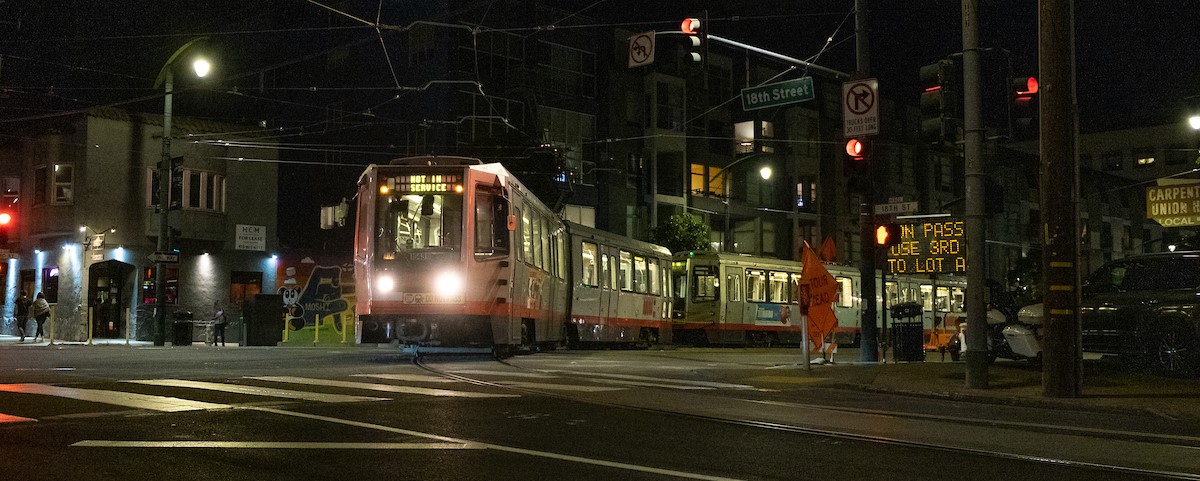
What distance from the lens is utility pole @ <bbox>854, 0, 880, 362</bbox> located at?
20438 mm

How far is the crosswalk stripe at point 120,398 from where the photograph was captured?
994 cm

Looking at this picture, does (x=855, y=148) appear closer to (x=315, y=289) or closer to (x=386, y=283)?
(x=386, y=283)

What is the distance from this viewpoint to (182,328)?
102ft

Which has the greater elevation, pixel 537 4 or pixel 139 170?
A: pixel 537 4

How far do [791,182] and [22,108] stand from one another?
38169mm

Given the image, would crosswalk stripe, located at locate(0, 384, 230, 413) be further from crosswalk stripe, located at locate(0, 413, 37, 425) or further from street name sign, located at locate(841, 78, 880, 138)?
street name sign, located at locate(841, 78, 880, 138)

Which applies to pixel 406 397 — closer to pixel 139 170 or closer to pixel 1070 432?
pixel 1070 432

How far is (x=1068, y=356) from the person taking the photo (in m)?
13.1

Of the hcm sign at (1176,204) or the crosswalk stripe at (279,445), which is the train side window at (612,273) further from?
the crosswalk stripe at (279,445)

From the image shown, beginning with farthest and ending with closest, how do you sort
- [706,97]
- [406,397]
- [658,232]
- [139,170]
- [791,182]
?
[791,182] → [706,97] → [658,232] → [139,170] → [406,397]

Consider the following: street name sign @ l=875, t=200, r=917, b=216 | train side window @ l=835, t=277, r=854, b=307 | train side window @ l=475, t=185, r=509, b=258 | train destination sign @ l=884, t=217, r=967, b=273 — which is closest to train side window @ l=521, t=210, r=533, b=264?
train side window @ l=475, t=185, r=509, b=258

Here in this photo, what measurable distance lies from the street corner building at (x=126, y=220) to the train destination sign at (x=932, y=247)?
2151cm

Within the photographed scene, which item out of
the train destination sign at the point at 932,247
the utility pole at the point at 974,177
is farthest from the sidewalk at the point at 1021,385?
the train destination sign at the point at 932,247

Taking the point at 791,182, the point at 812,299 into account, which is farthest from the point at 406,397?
the point at 791,182
